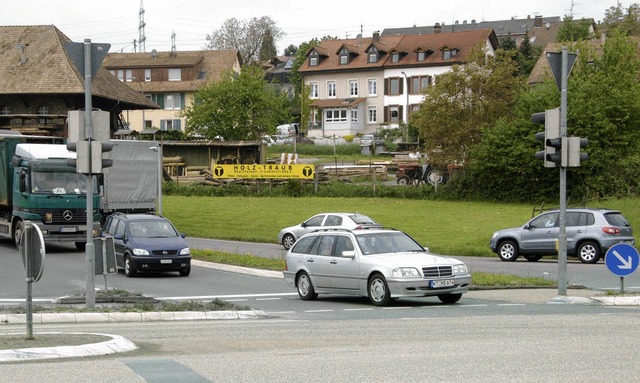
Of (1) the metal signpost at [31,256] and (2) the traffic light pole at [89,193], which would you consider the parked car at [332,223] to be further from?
(1) the metal signpost at [31,256]

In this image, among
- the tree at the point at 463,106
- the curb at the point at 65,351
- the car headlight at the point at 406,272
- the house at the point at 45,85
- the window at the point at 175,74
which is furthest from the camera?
the window at the point at 175,74

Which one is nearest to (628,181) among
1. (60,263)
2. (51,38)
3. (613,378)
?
(60,263)

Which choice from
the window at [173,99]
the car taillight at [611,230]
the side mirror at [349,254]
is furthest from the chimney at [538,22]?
the side mirror at [349,254]

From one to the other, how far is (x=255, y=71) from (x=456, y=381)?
7821 centimetres

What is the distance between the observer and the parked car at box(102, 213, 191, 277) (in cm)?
2864

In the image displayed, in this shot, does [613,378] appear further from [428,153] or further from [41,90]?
[41,90]

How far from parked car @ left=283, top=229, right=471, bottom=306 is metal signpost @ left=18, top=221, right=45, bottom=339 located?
8.56 meters

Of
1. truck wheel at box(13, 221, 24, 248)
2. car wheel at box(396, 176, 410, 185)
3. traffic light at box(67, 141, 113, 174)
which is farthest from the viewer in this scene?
car wheel at box(396, 176, 410, 185)

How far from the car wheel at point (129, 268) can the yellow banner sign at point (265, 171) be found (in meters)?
34.6

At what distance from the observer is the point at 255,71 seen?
285ft

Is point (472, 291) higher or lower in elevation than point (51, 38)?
lower

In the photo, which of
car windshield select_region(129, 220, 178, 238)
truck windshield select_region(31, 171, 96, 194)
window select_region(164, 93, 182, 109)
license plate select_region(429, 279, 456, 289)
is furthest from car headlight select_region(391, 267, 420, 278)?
window select_region(164, 93, 182, 109)

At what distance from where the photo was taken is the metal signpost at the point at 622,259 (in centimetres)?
2095

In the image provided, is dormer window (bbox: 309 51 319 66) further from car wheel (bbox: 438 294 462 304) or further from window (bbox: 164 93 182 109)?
car wheel (bbox: 438 294 462 304)
